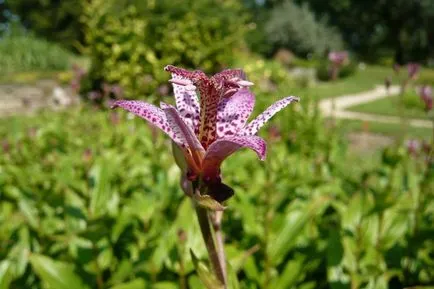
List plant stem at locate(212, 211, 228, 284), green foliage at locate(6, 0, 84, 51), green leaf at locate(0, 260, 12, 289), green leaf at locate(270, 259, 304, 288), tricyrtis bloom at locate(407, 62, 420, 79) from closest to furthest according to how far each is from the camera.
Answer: plant stem at locate(212, 211, 228, 284) → green leaf at locate(0, 260, 12, 289) → green leaf at locate(270, 259, 304, 288) → tricyrtis bloom at locate(407, 62, 420, 79) → green foliage at locate(6, 0, 84, 51)

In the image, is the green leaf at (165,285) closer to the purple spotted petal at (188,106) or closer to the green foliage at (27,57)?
the purple spotted petal at (188,106)

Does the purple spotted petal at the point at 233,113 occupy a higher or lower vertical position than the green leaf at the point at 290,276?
higher

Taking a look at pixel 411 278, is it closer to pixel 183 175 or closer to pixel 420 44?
pixel 183 175

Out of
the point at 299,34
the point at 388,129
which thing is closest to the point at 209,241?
the point at 388,129

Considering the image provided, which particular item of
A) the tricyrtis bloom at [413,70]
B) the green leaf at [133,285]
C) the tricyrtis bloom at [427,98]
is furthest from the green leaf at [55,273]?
the tricyrtis bloom at [413,70]

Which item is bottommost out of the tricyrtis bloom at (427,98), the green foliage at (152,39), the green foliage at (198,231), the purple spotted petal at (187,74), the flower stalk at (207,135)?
the green foliage at (152,39)

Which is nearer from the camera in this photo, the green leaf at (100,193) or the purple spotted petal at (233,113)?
the purple spotted petal at (233,113)

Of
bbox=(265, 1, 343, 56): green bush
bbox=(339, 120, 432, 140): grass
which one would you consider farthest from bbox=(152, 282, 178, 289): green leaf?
bbox=(265, 1, 343, 56): green bush

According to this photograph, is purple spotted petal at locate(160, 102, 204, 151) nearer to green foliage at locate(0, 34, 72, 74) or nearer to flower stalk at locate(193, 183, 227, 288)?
flower stalk at locate(193, 183, 227, 288)
